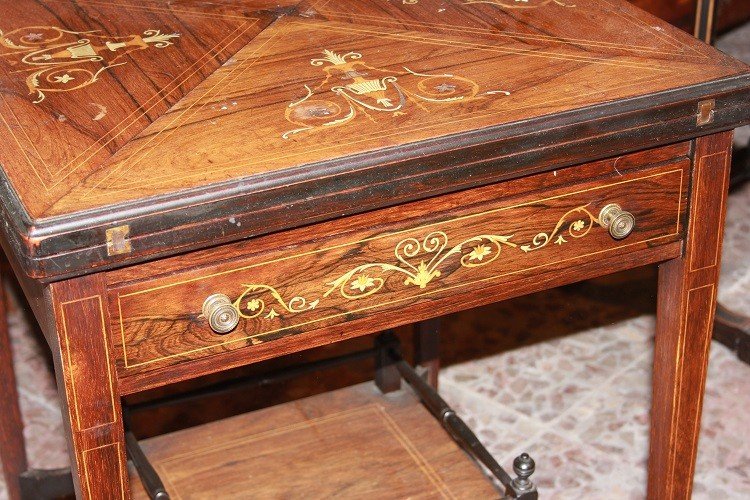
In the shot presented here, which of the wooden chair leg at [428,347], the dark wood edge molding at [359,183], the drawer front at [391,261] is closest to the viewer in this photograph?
the dark wood edge molding at [359,183]

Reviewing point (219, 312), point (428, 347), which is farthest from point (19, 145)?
point (428, 347)

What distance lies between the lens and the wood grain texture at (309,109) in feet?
4.33

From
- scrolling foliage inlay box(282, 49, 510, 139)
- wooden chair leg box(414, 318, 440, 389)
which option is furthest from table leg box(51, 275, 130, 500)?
wooden chair leg box(414, 318, 440, 389)

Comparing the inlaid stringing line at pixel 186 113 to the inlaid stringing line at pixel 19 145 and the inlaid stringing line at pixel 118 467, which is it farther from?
the inlaid stringing line at pixel 118 467

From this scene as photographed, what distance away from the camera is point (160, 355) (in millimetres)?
1395

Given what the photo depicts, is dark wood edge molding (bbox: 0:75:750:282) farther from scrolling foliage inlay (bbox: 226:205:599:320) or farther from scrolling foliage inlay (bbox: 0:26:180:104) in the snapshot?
scrolling foliage inlay (bbox: 0:26:180:104)

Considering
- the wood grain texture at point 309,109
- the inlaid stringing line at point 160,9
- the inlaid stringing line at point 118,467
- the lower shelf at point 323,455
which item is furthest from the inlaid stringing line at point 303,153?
the lower shelf at point 323,455

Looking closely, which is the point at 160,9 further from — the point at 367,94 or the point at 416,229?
the point at 416,229

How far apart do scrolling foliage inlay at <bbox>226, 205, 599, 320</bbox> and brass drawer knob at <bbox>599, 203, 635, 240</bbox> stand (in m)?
0.01

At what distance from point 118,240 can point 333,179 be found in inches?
9.1

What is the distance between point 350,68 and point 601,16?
38 cm

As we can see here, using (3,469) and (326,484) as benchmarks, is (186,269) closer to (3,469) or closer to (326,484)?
(326,484)

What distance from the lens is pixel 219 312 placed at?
1381mm


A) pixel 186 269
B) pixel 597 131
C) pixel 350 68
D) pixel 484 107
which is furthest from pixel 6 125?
pixel 597 131
